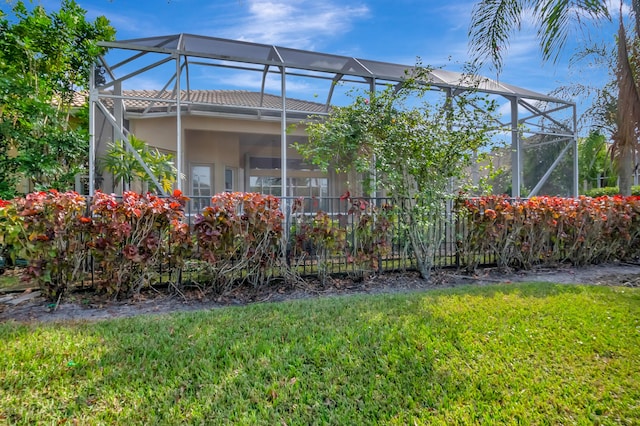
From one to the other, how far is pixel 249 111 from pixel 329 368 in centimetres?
999

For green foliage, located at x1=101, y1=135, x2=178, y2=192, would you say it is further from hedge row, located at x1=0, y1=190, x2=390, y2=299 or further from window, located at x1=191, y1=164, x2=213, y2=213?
hedge row, located at x1=0, y1=190, x2=390, y2=299

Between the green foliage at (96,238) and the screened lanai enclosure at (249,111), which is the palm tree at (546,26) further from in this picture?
the green foliage at (96,238)

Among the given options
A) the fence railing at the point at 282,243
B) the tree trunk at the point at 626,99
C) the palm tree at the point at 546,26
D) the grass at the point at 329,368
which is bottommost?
the grass at the point at 329,368

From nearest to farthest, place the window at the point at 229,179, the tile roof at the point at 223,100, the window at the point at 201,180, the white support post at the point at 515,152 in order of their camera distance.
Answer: the white support post at the point at 515,152
the tile roof at the point at 223,100
the window at the point at 201,180
the window at the point at 229,179

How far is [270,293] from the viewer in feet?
15.1

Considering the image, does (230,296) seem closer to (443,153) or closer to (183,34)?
(443,153)

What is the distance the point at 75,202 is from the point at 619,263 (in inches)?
375

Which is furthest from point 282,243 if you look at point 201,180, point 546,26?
point 201,180

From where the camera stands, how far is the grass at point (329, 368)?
2119 millimetres

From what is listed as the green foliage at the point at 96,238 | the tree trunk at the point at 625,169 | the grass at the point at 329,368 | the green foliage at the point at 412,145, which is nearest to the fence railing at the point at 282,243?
the green foliage at the point at 96,238

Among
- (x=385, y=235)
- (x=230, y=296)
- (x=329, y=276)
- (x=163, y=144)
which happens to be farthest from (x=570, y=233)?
(x=163, y=144)

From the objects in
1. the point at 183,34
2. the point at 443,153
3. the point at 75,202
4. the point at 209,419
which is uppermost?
the point at 183,34

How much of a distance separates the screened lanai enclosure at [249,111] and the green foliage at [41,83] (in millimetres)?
595

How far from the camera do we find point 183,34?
7.12 meters
